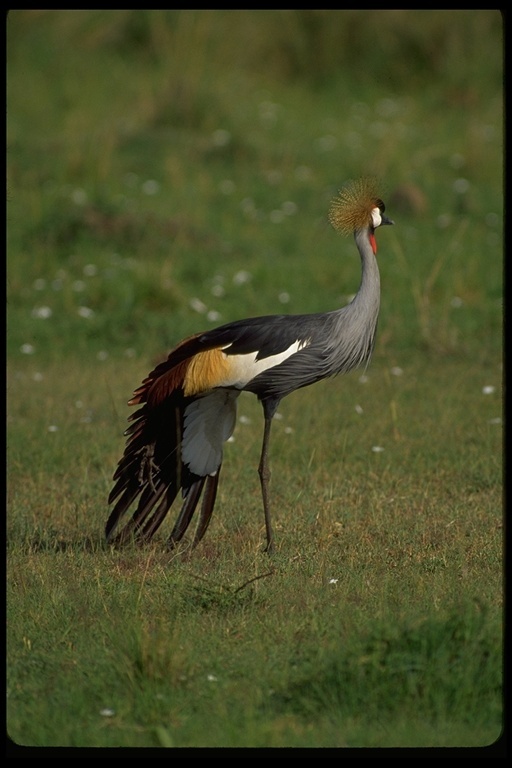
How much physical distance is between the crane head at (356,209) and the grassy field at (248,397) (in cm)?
37

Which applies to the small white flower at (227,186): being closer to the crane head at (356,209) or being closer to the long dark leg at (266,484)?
Result: the crane head at (356,209)

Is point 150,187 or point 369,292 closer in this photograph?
point 369,292

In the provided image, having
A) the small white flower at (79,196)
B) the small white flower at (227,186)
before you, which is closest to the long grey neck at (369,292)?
the small white flower at (79,196)

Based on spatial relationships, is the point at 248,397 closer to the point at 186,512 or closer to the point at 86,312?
the point at 86,312

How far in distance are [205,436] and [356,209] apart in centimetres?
120

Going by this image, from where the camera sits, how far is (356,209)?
5.43 meters

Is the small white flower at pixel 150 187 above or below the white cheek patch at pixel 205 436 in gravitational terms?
above

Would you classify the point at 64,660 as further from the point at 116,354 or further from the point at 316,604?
the point at 116,354

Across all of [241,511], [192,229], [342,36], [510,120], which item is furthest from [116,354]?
[342,36]

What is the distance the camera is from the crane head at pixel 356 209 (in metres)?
5.43

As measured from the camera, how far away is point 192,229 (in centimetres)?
1007

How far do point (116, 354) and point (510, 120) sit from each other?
11.8 ft

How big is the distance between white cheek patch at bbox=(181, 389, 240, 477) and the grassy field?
346 millimetres

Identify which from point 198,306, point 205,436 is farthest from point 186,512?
point 198,306
